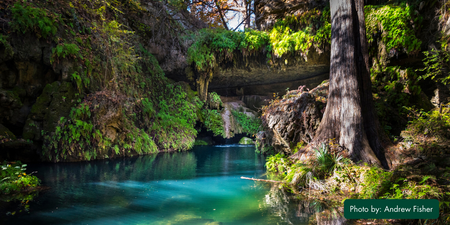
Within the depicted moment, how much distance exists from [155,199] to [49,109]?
17.7ft

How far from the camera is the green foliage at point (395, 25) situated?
6.61 meters

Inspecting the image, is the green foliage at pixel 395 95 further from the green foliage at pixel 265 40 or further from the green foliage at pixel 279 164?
the green foliage at pixel 265 40

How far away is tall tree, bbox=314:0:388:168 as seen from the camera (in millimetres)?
4434

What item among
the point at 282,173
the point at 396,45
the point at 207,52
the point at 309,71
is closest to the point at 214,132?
the point at 207,52

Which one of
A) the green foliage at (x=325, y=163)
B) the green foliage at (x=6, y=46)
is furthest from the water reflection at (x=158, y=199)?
the green foliage at (x=6, y=46)

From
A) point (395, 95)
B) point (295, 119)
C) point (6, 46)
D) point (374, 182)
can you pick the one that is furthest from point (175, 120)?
point (374, 182)

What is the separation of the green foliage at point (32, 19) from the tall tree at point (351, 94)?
774 cm

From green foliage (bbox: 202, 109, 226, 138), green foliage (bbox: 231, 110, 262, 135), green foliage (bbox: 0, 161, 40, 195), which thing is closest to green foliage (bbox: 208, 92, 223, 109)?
green foliage (bbox: 202, 109, 226, 138)

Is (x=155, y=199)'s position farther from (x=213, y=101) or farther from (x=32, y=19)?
(x=213, y=101)

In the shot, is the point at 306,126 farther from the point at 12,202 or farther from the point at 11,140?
the point at 11,140

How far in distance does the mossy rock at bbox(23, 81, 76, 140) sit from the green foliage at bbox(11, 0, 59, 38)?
5.07ft

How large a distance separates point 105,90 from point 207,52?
583 centimetres

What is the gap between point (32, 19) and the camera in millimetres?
6562

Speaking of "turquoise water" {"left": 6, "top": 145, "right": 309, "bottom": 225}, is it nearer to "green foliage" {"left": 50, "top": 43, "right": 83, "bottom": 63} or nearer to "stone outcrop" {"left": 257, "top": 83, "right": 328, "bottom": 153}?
"stone outcrop" {"left": 257, "top": 83, "right": 328, "bottom": 153}
